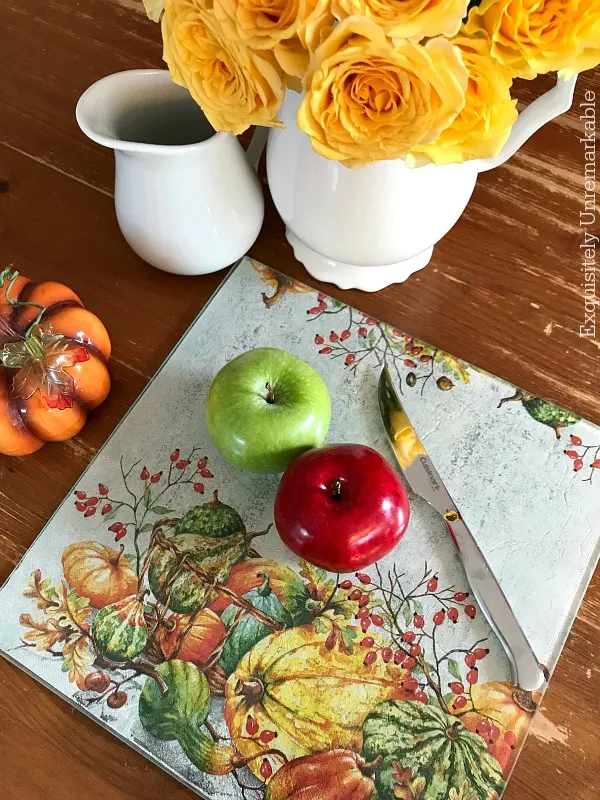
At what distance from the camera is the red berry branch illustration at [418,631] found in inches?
18.9

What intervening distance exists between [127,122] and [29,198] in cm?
17

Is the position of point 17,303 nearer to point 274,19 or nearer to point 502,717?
point 274,19

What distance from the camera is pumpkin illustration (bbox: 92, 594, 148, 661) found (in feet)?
1.63

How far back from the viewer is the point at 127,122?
55 centimetres

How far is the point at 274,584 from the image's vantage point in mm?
511

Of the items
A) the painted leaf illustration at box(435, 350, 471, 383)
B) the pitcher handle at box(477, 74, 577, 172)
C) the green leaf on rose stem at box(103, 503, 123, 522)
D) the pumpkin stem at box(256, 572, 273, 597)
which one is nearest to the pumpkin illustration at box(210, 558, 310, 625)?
the pumpkin stem at box(256, 572, 273, 597)

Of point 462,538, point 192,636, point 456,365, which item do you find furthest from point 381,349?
point 192,636

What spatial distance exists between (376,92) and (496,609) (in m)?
0.35

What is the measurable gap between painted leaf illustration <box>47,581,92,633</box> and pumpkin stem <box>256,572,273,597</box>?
0.41 ft

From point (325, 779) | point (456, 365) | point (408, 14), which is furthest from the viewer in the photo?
point (456, 365)

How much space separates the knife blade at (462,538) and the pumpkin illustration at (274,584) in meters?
0.11

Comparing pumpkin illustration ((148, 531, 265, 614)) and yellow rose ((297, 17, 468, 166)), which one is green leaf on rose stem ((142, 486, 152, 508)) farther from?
yellow rose ((297, 17, 468, 166))

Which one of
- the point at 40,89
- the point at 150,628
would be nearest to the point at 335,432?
the point at 150,628

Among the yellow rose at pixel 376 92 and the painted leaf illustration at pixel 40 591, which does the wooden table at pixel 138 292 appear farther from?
the yellow rose at pixel 376 92
